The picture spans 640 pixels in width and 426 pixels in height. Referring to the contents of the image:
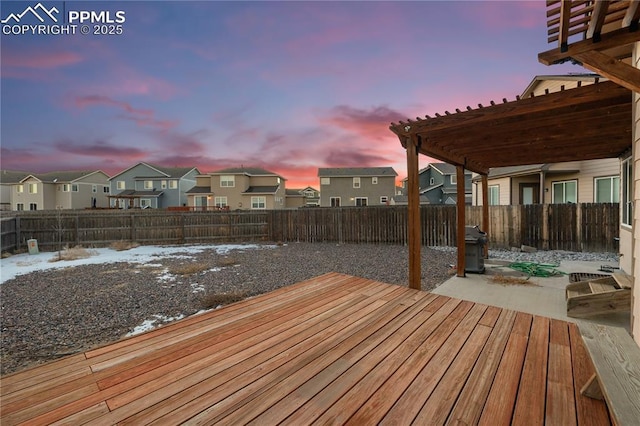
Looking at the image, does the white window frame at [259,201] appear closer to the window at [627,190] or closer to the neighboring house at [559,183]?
the neighboring house at [559,183]

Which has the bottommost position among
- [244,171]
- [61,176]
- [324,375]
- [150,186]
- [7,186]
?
[324,375]

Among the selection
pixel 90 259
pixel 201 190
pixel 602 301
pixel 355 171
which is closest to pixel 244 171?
pixel 201 190

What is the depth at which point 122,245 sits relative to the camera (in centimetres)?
1123

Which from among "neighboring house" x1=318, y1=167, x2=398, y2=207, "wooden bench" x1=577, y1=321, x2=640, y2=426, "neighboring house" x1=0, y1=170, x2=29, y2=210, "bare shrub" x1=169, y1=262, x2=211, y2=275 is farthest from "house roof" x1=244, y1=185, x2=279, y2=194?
"neighboring house" x1=0, y1=170, x2=29, y2=210

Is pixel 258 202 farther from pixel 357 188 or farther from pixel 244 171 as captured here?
pixel 357 188

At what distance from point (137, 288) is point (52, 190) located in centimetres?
3742

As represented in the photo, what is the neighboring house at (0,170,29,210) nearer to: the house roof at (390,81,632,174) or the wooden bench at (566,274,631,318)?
the house roof at (390,81,632,174)

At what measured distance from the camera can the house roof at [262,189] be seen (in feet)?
90.9

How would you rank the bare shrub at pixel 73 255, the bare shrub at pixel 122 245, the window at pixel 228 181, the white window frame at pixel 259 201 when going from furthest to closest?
the white window frame at pixel 259 201, the window at pixel 228 181, the bare shrub at pixel 122 245, the bare shrub at pixel 73 255

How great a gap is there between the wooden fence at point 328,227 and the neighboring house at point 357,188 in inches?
625

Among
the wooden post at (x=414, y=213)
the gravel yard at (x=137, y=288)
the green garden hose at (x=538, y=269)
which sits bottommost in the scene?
the gravel yard at (x=137, y=288)

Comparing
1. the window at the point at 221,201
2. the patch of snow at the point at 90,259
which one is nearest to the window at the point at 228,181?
the window at the point at 221,201

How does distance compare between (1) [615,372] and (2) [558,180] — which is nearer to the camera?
(1) [615,372]

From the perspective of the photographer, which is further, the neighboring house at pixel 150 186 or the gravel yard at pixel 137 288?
the neighboring house at pixel 150 186
